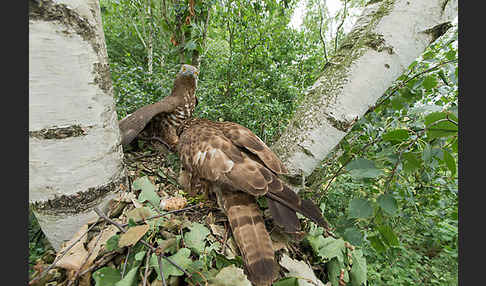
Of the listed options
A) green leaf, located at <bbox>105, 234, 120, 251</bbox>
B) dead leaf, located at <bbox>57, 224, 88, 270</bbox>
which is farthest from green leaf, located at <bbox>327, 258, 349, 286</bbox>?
dead leaf, located at <bbox>57, 224, 88, 270</bbox>

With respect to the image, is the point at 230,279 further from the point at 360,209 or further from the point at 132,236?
the point at 360,209

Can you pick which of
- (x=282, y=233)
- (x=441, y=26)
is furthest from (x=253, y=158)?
(x=441, y=26)

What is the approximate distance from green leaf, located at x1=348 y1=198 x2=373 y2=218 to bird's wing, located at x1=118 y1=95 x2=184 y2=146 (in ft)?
4.28

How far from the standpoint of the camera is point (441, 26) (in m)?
0.82

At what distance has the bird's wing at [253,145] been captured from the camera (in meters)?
0.97

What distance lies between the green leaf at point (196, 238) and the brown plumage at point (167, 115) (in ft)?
2.80

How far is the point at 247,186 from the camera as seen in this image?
2.83 ft

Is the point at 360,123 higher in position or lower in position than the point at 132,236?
higher

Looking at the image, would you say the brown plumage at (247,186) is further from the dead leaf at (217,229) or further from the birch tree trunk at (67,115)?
the birch tree trunk at (67,115)

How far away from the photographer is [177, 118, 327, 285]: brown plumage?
76 centimetres

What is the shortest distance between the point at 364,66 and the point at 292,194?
63 cm

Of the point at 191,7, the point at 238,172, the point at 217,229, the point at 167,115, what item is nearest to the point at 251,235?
the point at 217,229

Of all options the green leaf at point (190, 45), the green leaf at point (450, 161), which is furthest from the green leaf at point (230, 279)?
the green leaf at point (190, 45)

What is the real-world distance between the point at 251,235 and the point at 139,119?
3.96 feet
